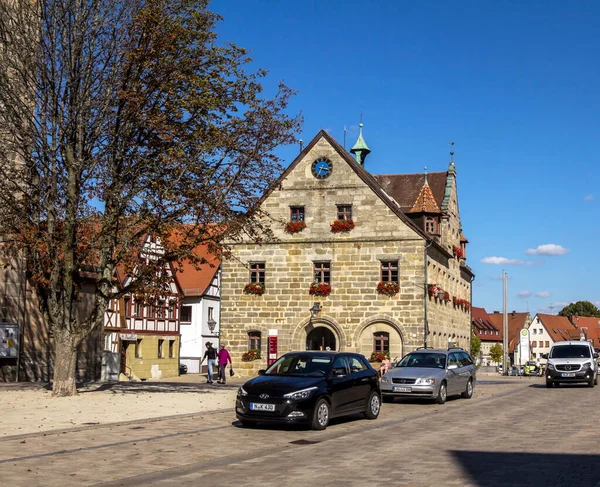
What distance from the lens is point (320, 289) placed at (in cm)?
4203

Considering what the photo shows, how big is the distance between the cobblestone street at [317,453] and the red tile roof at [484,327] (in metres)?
108

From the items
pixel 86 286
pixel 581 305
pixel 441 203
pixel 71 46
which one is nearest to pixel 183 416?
pixel 71 46

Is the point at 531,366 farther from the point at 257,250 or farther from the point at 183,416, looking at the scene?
the point at 183,416

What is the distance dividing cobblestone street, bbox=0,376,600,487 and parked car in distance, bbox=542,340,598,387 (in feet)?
50.4

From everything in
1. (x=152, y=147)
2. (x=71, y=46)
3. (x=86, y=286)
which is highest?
(x=71, y=46)

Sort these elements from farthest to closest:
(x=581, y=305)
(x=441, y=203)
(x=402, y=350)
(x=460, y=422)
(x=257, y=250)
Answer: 1. (x=581, y=305)
2. (x=441, y=203)
3. (x=257, y=250)
4. (x=402, y=350)
5. (x=460, y=422)

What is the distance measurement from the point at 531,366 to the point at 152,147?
160 feet

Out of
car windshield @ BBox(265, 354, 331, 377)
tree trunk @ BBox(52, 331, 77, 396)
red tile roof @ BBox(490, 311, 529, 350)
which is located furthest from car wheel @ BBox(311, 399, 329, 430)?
red tile roof @ BBox(490, 311, 529, 350)

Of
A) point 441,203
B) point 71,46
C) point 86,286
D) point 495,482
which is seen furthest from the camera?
point 441,203

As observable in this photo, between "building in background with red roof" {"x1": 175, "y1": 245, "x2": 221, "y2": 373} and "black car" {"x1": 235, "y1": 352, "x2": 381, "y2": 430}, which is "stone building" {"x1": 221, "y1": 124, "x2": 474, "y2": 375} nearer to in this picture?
"building in background with red roof" {"x1": 175, "y1": 245, "x2": 221, "y2": 373}

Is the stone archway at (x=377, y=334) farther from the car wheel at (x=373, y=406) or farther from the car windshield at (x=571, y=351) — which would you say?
the car wheel at (x=373, y=406)

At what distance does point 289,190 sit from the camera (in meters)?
42.9

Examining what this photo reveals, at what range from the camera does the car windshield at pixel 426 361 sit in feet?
80.2

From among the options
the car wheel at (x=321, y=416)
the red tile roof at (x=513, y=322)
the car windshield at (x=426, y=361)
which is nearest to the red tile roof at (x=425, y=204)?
the car windshield at (x=426, y=361)
